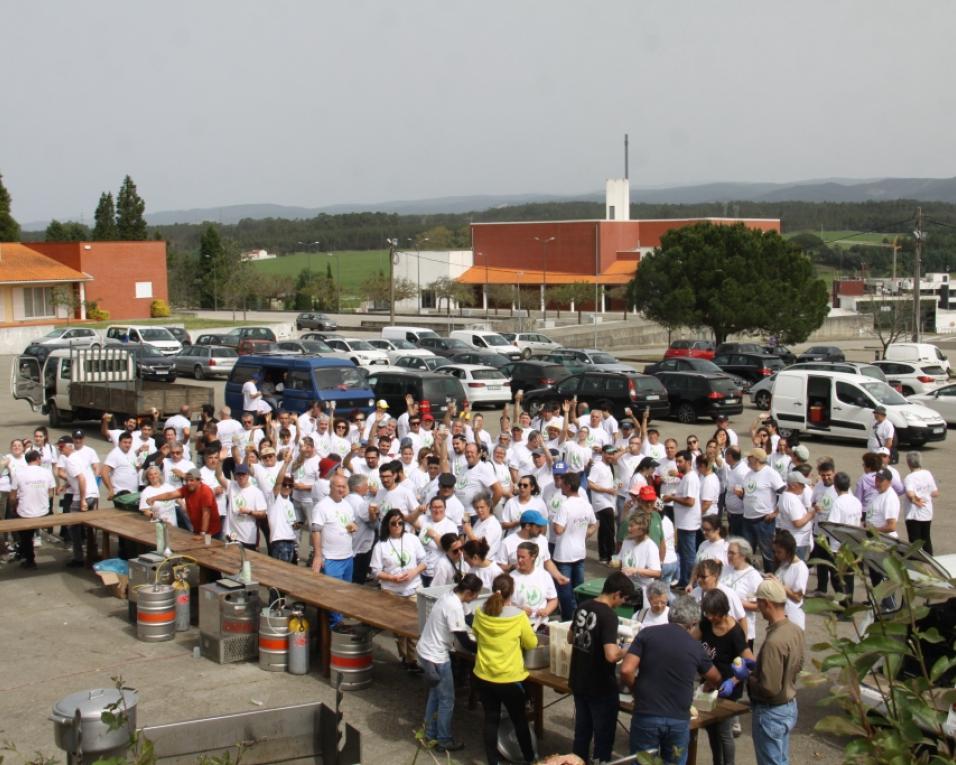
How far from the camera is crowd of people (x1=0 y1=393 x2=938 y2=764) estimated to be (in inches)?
290

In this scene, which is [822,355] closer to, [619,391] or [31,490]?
[619,391]

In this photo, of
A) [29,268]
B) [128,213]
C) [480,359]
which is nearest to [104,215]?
[128,213]

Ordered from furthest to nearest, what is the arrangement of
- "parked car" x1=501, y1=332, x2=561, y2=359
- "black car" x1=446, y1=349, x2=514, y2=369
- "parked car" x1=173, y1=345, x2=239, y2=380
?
"parked car" x1=501, y1=332, x2=561, y2=359
"parked car" x1=173, y1=345, x2=239, y2=380
"black car" x1=446, y1=349, x2=514, y2=369

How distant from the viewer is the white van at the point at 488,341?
44500 mm

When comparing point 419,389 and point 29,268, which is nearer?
point 419,389

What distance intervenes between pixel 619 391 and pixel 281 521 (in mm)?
16933

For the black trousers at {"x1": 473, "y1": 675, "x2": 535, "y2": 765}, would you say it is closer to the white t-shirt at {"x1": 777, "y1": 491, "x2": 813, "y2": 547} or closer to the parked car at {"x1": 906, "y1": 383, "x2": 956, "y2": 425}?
the white t-shirt at {"x1": 777, "y1": 491, "x2": 813, "y2": 547}

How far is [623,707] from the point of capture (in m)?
7.76

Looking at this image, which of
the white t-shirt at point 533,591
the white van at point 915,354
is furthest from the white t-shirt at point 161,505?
the white van at point 915,354

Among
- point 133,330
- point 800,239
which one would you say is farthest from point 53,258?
point 800,239

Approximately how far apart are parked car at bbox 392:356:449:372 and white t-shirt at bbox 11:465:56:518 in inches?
819

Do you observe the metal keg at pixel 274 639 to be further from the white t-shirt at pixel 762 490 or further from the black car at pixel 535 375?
the black car at pixel 535 375

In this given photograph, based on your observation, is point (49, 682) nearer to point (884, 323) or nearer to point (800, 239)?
point (884, 323)

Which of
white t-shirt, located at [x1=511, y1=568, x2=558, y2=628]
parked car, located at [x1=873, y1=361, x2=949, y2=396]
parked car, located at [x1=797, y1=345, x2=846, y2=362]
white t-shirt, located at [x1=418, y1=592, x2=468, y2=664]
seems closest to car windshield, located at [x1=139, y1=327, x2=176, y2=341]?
parked car, located at [x1=797, y1=345, x2=846, y2=362]
